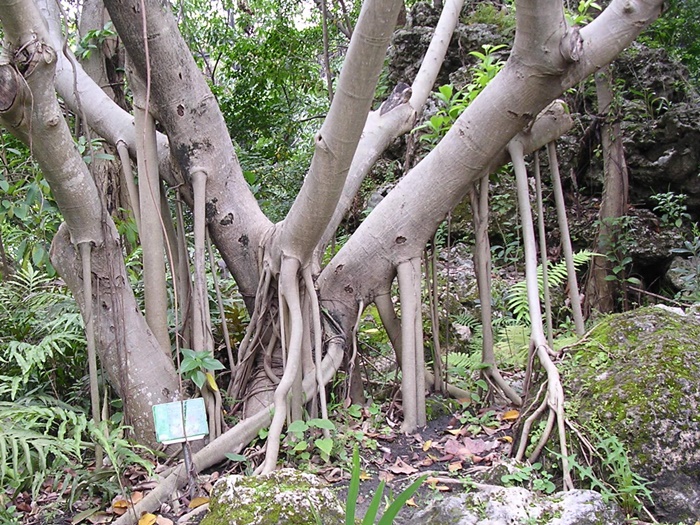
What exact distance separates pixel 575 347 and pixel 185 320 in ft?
7.15

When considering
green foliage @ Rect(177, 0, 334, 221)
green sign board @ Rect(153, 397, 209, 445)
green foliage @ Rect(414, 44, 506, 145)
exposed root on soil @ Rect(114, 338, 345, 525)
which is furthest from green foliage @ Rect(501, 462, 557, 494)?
green foliage @ Rect(177, 0, 334, 221)

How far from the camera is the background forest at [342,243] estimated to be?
2.81 metres

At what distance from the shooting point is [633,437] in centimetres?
229

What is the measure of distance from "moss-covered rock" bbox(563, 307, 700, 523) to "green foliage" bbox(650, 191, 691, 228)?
3.29 m

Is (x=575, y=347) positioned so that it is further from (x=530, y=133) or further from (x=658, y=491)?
(x=530, y=133)

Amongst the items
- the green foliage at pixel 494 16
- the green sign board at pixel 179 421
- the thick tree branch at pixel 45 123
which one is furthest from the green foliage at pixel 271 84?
the green sign board at pixel 179 421

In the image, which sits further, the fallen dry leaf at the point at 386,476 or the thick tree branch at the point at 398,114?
the thick tree branch at the point at 398,114

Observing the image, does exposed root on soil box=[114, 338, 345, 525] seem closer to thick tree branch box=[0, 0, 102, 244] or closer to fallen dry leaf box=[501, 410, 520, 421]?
fallen dry leaf box=[501, 410, 520, 421]

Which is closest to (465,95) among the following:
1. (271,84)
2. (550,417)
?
(550,417)

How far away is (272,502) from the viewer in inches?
77.3

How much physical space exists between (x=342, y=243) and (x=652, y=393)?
4408mm

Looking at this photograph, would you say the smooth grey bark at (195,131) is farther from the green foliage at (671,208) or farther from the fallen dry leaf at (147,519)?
the green foliage at (671,208)

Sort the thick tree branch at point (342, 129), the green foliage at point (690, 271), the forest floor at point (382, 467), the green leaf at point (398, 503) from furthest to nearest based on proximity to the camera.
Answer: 1. the green foliage at point (690, 271)
2. the forest floor at point (382, 467)
3. the thick tree branch at point (342, 129)
4. the green leaf at point (398, 503)

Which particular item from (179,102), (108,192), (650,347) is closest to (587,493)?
(650,347)
